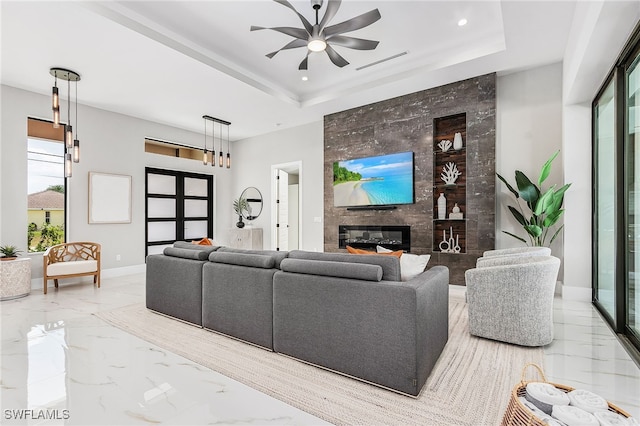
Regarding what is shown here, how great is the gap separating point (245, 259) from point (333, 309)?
1.00 m

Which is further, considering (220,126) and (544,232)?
(220,126)

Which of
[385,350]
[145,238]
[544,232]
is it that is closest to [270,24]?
[385,350]

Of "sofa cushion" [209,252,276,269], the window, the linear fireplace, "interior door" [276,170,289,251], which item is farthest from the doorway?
"sofa cushion" [209,252,276,269]

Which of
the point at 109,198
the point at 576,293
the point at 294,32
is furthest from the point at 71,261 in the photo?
the point at 576,293

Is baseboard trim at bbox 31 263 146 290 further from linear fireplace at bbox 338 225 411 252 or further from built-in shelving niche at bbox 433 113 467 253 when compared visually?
built-in shelving niche at bbox 433 113 467 253

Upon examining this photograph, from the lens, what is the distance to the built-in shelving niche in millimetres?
4781

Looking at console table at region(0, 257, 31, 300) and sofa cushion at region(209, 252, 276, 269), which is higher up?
sofa cushion at region(209, 252, 276, 269)

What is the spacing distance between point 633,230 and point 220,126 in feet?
23.0

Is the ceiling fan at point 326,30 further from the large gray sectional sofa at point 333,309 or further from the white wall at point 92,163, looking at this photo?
the white wall at point 92,163

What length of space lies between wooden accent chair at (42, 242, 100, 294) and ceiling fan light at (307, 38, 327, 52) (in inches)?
182

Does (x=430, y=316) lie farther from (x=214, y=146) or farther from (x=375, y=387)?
(x=214, y=146)

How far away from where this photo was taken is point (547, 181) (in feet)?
14.0

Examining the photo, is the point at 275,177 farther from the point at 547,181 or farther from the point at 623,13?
the point at 623,13

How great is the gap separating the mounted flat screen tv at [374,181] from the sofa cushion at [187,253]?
3194mm
